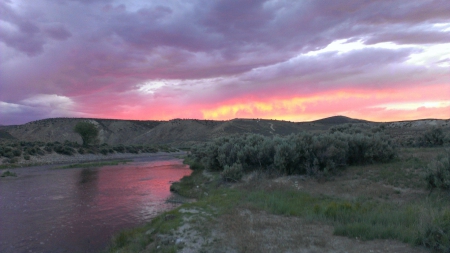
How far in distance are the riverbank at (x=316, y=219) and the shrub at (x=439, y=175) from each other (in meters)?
0.30

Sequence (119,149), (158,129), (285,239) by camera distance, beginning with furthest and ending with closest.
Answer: (158,129) < (119,149) < (285,239)

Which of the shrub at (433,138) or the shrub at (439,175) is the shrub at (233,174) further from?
the shrub at (433,138)

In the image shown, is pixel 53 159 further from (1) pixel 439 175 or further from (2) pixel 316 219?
(1) pixel 439 175

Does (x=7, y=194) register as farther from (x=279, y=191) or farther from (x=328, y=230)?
(x=328, y=230)

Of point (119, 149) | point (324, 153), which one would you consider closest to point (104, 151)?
point (119, 149)

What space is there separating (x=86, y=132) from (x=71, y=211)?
61.1 m

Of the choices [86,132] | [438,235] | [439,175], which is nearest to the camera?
[438,235]

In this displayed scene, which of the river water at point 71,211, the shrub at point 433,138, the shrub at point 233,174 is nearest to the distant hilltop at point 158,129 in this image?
the shrub at point 433,138

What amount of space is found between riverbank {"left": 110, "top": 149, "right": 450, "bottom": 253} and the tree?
6587 cm

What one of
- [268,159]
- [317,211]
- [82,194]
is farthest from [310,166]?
[82,194]

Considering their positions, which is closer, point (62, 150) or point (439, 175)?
point (439, 175)

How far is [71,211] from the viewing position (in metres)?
15.5

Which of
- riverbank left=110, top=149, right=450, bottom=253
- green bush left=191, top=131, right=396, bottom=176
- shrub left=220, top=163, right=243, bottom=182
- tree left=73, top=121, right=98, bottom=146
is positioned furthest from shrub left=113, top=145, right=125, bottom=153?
riverbank left=110, top=149, right=450, bottom=253

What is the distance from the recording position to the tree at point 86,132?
71.1 meters
